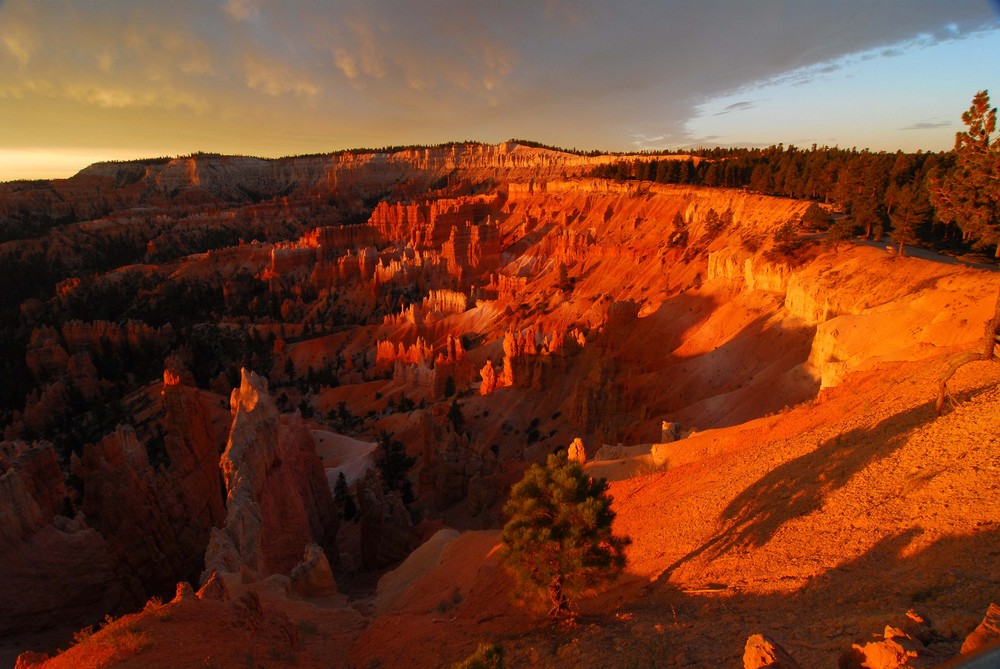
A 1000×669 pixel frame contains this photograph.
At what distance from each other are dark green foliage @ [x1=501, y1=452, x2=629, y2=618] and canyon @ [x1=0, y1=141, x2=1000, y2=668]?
677 millimetres

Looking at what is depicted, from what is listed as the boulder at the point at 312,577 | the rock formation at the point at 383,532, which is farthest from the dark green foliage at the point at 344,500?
the boulder at the point at 312,577

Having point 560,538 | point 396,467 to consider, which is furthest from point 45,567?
point 396,467

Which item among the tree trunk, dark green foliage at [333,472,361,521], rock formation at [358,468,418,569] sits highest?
the tree trunk

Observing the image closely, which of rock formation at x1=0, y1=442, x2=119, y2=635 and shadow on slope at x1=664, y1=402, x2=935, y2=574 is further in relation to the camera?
rock formation at x1=0, y1=442, x2=119, y2=635

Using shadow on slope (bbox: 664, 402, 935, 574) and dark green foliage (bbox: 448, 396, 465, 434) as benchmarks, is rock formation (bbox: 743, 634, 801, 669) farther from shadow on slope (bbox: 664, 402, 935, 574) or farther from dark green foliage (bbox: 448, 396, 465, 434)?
dark green foliage (bbox: 448, 396, 465, 434)

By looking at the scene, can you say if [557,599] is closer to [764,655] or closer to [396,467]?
[764,655]

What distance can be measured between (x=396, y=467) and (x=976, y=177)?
2777cm

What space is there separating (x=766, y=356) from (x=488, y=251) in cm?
5413

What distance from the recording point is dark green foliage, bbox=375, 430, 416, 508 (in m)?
29.5

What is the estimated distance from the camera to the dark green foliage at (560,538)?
29.0 feet

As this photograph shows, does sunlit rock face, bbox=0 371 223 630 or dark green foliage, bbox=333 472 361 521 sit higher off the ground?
sunlit rock face, bbox=0 371 223 630

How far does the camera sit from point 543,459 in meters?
29.2

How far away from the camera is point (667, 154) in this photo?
342ft

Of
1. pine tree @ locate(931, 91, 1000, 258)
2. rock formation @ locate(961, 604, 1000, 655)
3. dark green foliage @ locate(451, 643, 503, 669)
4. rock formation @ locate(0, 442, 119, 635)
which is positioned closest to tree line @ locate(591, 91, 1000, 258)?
pine tree @ locate(931, 91, 1000, 258)
